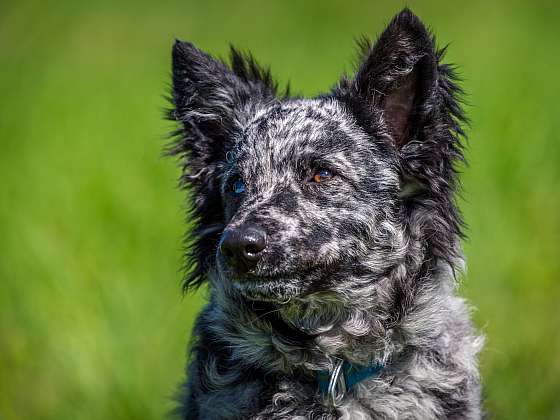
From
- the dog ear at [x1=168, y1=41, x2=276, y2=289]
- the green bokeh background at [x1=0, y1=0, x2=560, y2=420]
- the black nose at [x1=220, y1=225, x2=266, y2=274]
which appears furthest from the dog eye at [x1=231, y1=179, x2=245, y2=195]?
the green bokeh background at [x1=0, y1=0, x2=560, y2=420]

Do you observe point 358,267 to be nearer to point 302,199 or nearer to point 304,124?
point 302,199

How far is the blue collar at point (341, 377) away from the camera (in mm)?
4348

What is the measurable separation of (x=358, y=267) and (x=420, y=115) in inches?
34.6

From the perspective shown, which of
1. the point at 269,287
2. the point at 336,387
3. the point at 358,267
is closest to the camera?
the point at 269,287

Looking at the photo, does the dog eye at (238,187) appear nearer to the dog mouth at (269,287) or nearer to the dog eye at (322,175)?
the dog eye at (322,175)

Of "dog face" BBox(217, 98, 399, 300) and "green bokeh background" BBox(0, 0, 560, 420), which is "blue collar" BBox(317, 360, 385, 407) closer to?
"dog face" BBox(217, 98, 399, 300)

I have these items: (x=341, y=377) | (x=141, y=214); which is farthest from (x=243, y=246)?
(x=141, y=214)

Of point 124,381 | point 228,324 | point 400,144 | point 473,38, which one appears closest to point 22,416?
point 124,381

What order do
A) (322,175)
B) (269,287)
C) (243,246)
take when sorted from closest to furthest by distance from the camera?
(243,246)
(269,287)
(322,175)

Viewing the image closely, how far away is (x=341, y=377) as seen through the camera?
14.4 ft

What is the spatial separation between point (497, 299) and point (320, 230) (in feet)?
12.8

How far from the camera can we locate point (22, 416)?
698 cm

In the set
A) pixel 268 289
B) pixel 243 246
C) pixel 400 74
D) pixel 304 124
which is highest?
pixel 400 74

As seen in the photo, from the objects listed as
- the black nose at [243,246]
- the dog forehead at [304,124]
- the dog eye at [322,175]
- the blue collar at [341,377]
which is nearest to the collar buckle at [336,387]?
the blue collar at [341,377]
